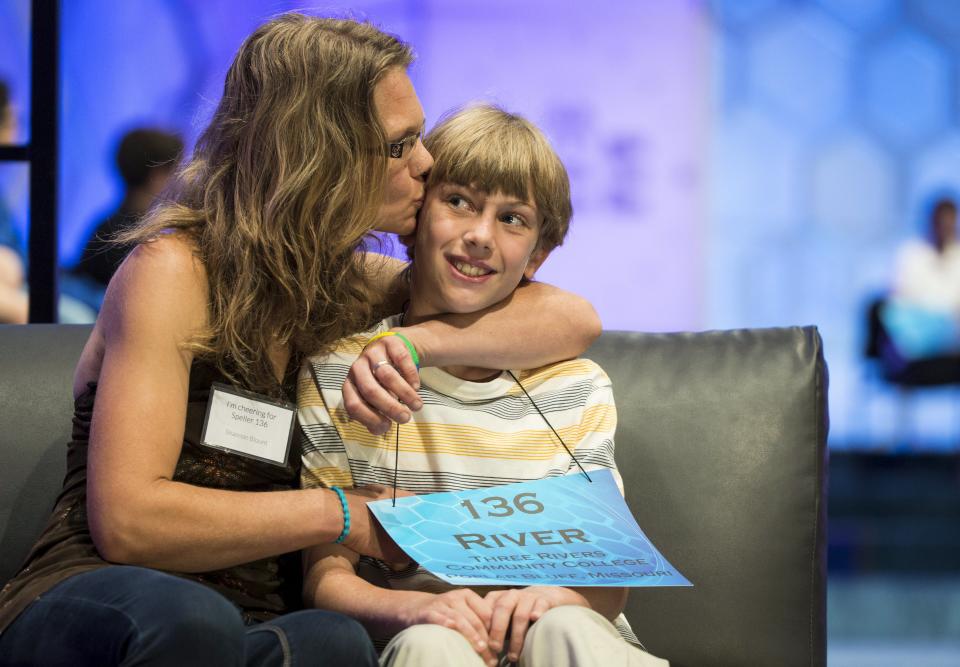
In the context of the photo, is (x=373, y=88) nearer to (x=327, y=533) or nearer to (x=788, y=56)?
(x=327, y=533)

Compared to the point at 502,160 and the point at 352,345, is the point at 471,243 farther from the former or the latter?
the point at 352,345

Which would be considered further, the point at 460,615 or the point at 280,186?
the point at 280,186

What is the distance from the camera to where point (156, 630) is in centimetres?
112

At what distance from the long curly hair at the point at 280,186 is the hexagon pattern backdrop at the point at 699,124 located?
2.68 meters

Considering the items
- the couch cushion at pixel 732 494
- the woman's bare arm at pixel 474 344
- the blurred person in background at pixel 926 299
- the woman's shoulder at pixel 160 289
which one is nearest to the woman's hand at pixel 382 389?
the woman's bare arm at pixel 474 344

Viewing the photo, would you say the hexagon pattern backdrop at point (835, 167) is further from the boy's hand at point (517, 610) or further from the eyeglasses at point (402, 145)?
the boy's hand at point (517, 610)

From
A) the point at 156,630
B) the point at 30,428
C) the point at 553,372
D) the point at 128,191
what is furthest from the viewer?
the point at 128,191

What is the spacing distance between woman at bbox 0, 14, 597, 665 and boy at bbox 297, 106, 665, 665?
0.04 metres

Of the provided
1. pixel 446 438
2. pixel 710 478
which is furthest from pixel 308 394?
pixel 710 478

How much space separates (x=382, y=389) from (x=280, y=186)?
1.00ft

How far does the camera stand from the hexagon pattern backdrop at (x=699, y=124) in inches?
169

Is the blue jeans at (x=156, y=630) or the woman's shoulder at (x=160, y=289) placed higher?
the woman's shoulder at (x=160, y=289)

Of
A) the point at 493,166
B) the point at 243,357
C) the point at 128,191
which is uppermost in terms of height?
the point at 128,191

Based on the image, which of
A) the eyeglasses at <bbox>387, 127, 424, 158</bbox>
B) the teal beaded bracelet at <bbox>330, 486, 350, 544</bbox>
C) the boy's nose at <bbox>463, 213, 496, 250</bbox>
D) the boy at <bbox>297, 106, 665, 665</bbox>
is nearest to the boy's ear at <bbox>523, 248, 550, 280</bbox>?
the boy at <bbox>297, 106, 665, 665</bbox>
